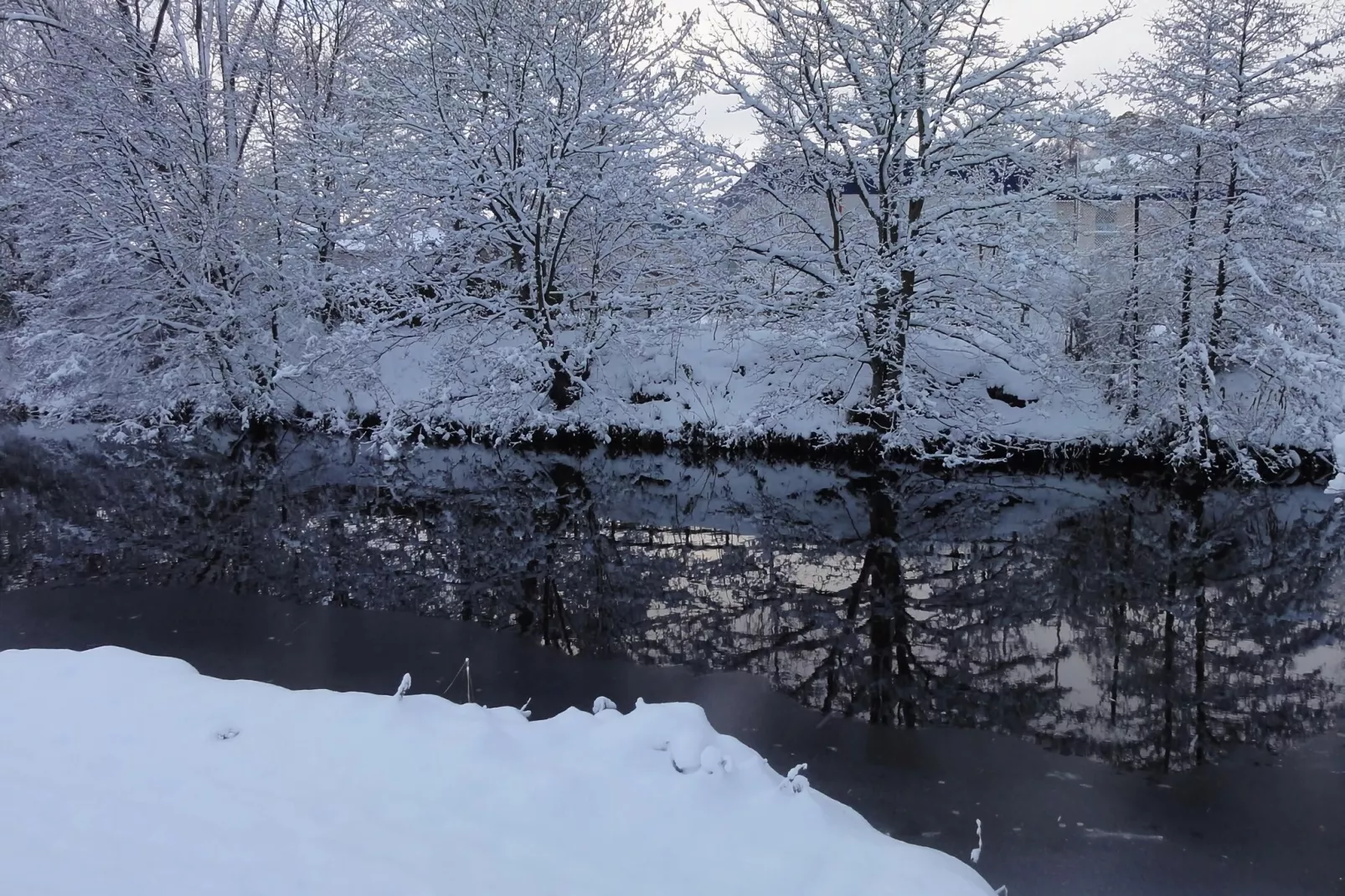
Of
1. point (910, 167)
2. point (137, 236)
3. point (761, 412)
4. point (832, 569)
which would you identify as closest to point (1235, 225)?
point (910, 167)

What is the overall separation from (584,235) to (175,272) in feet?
27.7

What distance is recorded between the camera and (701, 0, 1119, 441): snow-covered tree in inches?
534

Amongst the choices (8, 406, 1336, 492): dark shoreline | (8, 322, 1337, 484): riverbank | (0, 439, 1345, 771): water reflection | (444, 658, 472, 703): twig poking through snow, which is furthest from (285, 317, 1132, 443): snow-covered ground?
(444, 658, 472, 703): twig poking through snow

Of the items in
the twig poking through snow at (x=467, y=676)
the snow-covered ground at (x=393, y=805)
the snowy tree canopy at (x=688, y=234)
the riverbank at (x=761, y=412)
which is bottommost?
the twig poking through snow at (x=467, y=676)

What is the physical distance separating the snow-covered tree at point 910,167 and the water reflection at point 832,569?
2.59 meters

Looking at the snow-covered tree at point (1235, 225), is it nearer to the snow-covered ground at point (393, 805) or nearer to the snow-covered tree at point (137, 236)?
the snow-covered ground at point (393, 805)

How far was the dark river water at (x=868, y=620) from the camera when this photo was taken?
16.4ft

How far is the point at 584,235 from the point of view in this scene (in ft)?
59.5

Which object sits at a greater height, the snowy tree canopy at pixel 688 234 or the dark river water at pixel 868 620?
the snowy tree canopy at pixel 688 234

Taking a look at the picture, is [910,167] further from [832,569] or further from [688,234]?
[832,569]

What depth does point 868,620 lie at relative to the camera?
8.09 meters

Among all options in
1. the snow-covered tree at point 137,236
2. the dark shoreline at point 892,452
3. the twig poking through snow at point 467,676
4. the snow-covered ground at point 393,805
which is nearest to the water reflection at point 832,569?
the dark shoreline at point 892,452

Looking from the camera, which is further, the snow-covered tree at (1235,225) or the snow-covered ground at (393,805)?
the snow-covered tree at (1235,225)

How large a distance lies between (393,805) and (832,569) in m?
6.49
